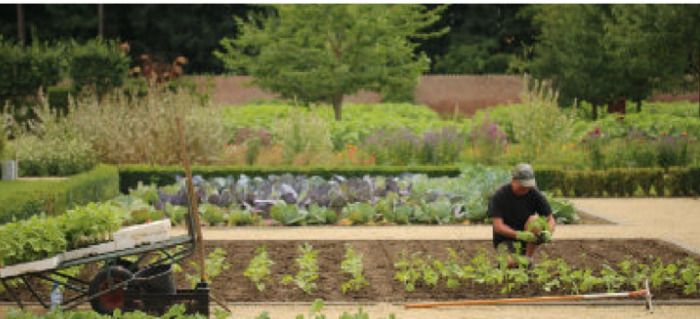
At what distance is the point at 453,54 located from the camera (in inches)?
1481

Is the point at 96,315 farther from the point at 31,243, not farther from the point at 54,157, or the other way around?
the point at 54,157

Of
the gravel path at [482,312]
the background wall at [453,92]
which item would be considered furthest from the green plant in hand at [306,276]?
the background wall at [453,92]

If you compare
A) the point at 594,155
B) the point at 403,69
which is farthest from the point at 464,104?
the point at 594,155

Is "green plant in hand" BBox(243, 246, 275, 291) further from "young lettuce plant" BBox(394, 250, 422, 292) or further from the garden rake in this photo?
the garden rake

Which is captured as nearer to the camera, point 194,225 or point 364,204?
point 194,225

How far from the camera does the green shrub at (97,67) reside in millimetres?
25172

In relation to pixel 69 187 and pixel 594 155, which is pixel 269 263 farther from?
pixel 594 155

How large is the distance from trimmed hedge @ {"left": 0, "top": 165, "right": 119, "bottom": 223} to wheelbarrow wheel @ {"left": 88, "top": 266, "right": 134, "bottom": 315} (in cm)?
338

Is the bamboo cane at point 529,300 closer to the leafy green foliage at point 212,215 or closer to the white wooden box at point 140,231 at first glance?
the white wooden box at point 140,231

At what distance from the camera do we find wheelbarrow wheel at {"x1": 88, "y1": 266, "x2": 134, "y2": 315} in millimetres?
6430

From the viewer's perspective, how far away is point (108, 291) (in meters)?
6.36

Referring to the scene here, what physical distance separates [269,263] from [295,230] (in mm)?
2713

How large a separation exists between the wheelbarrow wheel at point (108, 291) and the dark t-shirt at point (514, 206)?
272 centimetres

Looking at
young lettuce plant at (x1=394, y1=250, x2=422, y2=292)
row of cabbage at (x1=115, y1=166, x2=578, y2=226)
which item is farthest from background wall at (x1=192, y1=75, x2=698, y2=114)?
young lettuce plant at (x1=394, y1=250, x2=422, y2=292)
